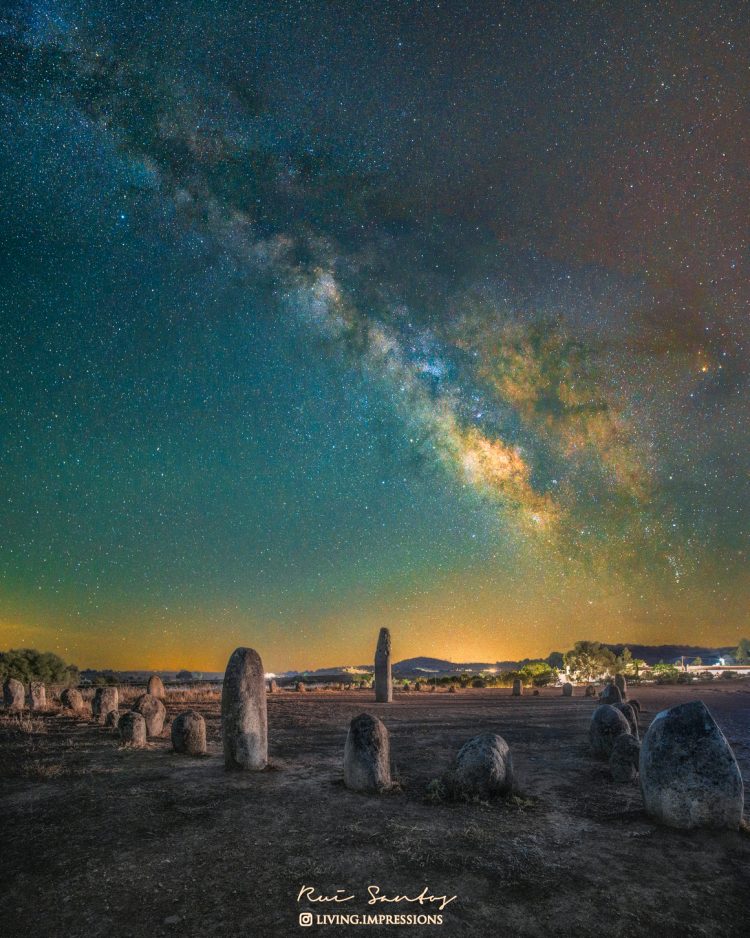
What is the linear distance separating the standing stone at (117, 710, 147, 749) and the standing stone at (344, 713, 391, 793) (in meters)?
7.55

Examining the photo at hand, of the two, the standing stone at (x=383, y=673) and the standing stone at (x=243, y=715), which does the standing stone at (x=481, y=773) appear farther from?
the standing stone at (x=383, y=673)

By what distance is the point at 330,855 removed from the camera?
6.59 m

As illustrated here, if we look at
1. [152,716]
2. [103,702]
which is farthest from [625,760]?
[103,702]

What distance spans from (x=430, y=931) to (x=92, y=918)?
132 inches

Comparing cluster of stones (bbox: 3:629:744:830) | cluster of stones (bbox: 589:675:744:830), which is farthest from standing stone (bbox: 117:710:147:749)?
cluster of stones (bbox: 589:675:744:830)

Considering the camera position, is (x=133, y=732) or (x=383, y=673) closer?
(x=133, y=732)

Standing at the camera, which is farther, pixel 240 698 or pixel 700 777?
pixel 240 698

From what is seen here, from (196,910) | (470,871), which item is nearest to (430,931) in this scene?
(470,871)

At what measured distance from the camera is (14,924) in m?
5.14

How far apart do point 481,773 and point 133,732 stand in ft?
33.0

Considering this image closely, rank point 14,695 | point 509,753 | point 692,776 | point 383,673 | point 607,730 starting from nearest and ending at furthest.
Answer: point 692,776
point 509,753
point 607,730
point 14,695
point 383,673

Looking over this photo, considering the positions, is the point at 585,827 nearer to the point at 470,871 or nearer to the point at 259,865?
the point at 470,871

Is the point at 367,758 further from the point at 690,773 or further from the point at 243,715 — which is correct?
the point at 690,773

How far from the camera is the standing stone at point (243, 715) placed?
11141 mm
